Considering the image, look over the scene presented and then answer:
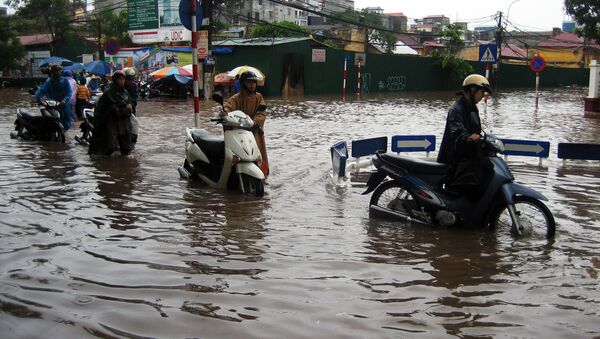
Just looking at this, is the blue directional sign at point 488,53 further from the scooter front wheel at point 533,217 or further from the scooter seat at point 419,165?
the scooter front wheel at point 533,217

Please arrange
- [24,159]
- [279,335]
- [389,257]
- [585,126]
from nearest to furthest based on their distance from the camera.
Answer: [279,335] < [389,257] < [24,159] < [585,126]

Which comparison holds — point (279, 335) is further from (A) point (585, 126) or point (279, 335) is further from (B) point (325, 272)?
(A) point (585, 126)

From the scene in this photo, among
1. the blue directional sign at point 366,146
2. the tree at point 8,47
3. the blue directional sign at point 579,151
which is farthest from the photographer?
the tree at point 8,47

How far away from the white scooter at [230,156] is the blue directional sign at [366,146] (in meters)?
2.06

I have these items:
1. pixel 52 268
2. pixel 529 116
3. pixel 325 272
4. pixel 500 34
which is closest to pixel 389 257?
pixel 325 272

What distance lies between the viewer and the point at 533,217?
223 inches

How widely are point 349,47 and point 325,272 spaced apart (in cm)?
4919

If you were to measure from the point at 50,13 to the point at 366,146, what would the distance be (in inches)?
1651

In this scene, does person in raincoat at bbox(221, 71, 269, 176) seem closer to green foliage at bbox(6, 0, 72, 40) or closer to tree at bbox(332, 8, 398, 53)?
green foliage at bbox(6, 0, 72, 40)

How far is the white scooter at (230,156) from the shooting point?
286 inches

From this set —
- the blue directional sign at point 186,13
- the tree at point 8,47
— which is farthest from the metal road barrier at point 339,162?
the tree at point 8,47

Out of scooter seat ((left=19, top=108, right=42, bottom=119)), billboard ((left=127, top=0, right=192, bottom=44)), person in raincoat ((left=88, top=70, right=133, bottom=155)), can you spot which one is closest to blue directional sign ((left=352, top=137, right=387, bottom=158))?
person in raincoat ((left=88, top=70, right=133, bottom=155))

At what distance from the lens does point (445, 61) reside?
44125 mm

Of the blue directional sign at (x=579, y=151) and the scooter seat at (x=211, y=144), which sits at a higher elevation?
A: the scooter seat at (x=211, y=144)
